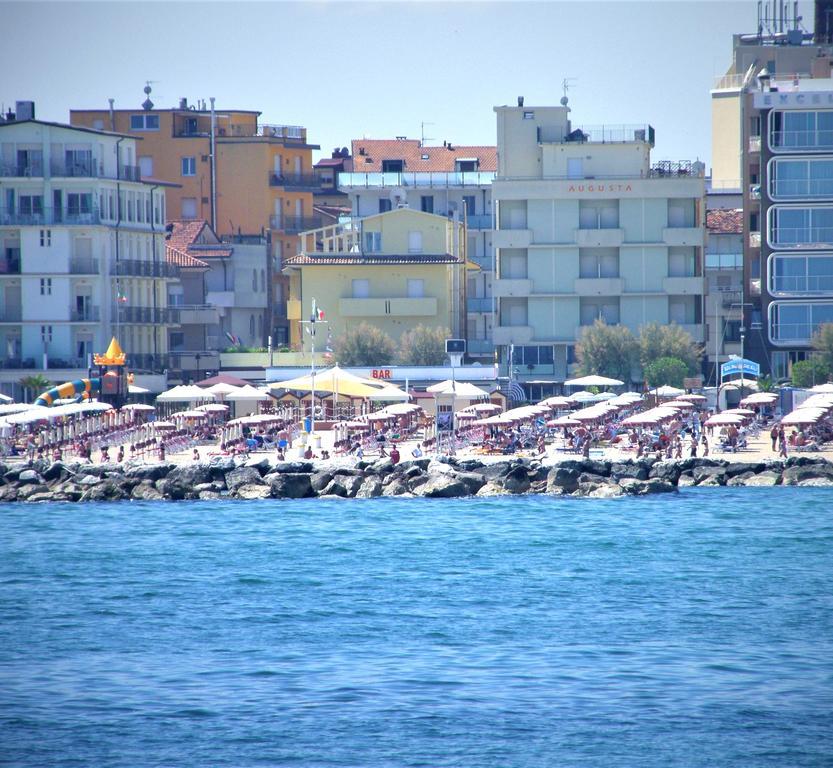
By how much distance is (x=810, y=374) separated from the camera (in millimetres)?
70250

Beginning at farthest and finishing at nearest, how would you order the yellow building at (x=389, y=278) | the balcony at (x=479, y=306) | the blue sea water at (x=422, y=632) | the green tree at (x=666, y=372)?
the balcony at (x=479, y=306) → the yellow building at (x=389, y=278) → the green tree at (x=666, y=372) → the blue sea water at (x=422, y=632)

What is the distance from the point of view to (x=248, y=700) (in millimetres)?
27062

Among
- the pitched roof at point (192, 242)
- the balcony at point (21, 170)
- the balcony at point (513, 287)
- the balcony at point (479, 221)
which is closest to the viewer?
the balcony at point (21, 170)

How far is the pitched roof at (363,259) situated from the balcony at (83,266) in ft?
30.4

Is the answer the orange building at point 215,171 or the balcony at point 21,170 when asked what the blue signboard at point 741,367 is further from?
the orange building at point 215,171

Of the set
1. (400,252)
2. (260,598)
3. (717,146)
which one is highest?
(717,146)

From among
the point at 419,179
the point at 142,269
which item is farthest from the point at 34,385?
the point at 419,179

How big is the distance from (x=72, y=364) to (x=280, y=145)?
27.6 m

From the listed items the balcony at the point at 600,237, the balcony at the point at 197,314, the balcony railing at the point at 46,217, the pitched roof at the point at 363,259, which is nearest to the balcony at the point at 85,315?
the balcony railing at the point at 46,217

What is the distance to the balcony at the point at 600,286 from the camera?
7869cm

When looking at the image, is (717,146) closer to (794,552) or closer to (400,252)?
(400,252)

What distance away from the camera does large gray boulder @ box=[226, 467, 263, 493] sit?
53.5m

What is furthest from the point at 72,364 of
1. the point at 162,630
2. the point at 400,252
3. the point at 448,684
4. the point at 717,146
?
the point at 448,684

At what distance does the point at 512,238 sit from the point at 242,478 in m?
28.6
